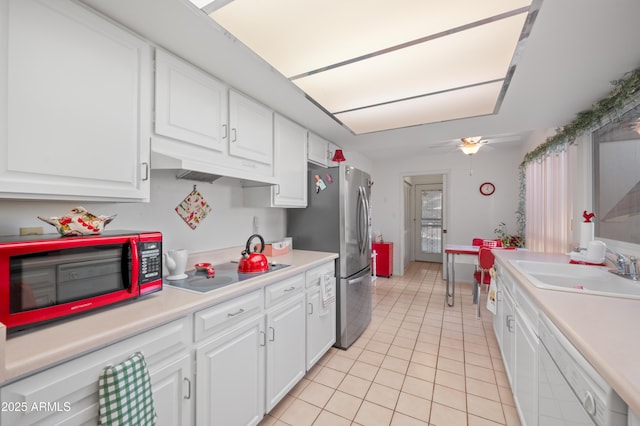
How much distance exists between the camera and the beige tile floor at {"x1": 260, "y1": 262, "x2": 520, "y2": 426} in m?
1.66

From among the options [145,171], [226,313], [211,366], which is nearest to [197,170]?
[145,171]

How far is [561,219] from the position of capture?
260 centimetres

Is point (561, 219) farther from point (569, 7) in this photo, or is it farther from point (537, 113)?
point (569, 7)

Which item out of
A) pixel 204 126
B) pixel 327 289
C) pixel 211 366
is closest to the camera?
pixel 211 366

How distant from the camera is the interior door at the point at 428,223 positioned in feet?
21.1

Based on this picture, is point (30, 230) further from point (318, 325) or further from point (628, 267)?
point (628, 267)

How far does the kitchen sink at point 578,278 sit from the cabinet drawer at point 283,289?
1422 millimetres

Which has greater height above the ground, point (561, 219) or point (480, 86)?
point (480, 86)

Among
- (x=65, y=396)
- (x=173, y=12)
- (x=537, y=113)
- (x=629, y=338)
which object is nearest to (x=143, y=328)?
(x=65, y=396)

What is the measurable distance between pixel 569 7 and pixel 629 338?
1278mm

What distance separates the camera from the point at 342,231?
8.07 feet

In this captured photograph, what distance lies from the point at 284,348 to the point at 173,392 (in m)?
0.78

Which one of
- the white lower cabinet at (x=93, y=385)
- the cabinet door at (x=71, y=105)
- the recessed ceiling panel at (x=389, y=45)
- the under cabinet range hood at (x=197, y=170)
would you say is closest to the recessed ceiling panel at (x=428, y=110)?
the recessed ceiling panel at (x=389, y=45)

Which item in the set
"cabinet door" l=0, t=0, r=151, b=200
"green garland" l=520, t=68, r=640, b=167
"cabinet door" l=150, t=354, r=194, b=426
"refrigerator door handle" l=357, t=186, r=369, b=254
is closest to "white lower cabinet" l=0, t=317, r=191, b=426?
"cabinet door" l=150, t=354, r=194, b=426
